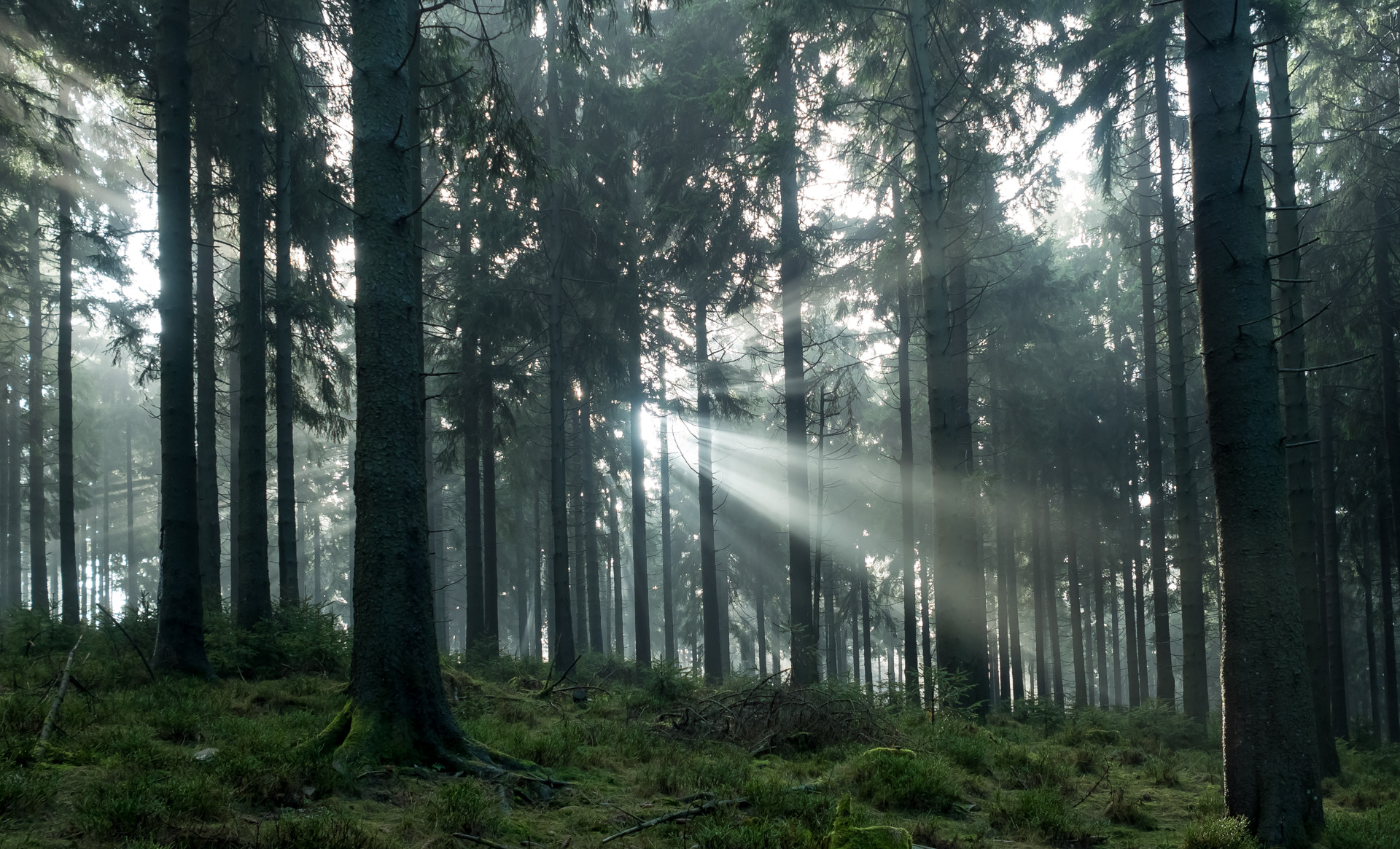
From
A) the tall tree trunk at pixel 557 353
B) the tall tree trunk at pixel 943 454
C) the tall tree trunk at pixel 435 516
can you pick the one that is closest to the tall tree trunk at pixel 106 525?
the tall tree trunk at pixel 435 516

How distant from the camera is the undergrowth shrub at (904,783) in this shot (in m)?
6.05

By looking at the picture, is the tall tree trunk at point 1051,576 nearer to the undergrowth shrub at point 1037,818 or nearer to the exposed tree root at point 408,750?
the undergrowth shrub at point 1037,818

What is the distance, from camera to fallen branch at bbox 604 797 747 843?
4.66m

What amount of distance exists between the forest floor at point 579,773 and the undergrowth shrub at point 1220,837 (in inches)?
0.7

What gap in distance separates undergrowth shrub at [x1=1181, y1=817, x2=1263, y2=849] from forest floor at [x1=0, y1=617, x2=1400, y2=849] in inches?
0.7

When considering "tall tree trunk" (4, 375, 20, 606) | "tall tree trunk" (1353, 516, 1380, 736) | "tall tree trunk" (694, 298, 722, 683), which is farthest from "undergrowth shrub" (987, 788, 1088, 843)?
"tall tree trunk" (4, 375, 20, 606)

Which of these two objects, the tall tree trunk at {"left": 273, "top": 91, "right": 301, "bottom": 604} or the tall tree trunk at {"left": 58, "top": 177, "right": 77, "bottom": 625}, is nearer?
the tall tree trunk at {"left": 273, "top": 91, "right": 301, "bottom": 604}

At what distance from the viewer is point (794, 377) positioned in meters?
16.3

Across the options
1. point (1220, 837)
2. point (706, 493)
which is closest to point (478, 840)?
point (1220, 837)

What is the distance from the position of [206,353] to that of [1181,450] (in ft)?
59.0

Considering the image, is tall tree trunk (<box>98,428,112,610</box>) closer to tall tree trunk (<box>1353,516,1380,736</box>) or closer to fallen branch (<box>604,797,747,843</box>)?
fallen branch (<box>604,797,747,843</box>)

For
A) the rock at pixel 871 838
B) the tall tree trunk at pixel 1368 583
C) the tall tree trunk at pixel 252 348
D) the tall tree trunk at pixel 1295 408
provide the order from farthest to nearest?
the tall tree trunk at pixel 1368 583 → the tall tree trunk at pixel 252 348 → the tall tree trunk at pixel 1295 408 → the rock at pixel 871 838

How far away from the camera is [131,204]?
2328 cm

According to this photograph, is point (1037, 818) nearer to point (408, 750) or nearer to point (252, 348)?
point (408, 750)
